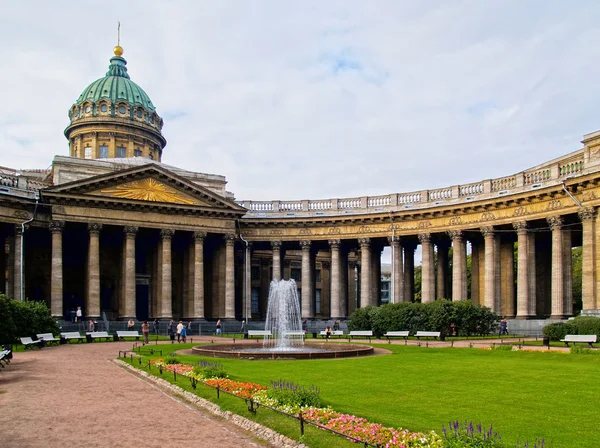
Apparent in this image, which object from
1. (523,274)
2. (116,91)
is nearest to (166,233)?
(116,91)

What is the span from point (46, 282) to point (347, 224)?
88.8 feet

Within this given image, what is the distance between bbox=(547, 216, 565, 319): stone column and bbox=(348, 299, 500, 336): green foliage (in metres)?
3.99

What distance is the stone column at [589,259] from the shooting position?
138ft

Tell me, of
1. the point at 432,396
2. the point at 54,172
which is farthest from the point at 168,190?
the point at 432,396

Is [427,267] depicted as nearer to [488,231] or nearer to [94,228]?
[488,231]

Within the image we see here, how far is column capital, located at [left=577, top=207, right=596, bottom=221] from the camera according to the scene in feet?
139

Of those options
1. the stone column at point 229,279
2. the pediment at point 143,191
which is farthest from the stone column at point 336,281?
the pediment at point 143,191

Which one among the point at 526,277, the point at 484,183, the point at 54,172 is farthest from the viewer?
the point at 54,172

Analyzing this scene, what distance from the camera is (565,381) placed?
20.0m

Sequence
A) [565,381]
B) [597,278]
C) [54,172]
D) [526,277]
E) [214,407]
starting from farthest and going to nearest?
[54,172] → [526,277] → [597,278] → [565,381] → [214,407]

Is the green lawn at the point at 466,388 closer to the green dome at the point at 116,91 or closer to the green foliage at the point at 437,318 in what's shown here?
the green foliage at the point at 437,318

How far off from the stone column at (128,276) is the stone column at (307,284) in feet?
49.7

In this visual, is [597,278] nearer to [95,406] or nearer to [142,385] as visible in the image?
[142,385]

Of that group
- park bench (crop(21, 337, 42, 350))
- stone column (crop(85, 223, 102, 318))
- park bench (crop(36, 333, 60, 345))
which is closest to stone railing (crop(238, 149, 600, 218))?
stone column (crop(85, 223, 102, 318))
